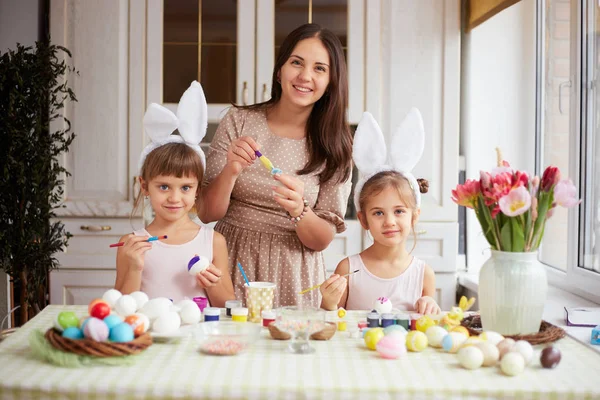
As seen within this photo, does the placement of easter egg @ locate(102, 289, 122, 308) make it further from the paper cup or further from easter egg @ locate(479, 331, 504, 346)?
easter egg @ locate(479, 331, 504, 346)

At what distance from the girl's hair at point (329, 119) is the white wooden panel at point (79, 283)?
60.1 inches

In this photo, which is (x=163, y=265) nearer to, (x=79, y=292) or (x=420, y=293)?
(x=420, y=293)

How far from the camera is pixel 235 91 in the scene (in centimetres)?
314

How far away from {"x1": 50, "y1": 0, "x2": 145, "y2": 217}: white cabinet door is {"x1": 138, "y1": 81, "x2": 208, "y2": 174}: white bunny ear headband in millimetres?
1357

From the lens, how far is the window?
98.2 inches

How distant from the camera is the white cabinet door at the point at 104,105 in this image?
3.09 metres

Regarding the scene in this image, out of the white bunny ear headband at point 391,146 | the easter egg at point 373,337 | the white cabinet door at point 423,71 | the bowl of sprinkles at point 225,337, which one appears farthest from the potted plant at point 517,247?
the white cabinet door at point 423,71

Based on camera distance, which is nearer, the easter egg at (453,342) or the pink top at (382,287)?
the easter egg at (453,342)

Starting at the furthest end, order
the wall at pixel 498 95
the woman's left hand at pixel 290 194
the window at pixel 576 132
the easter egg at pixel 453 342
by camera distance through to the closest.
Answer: the wall at pixel 498 95 → the window at pixel 576 132 → the woman's left hand at pixel 290 194 → the easter egg at pixel 453 342

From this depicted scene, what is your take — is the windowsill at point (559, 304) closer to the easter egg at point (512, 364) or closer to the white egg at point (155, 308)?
the easter egg at point (512, 364)

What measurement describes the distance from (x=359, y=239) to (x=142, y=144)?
3.62ft

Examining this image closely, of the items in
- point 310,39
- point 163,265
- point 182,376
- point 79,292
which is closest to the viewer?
point 182,376

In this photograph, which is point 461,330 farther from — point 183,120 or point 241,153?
point 183,120

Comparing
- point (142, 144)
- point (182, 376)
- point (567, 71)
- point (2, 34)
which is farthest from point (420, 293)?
point (2, 34)
